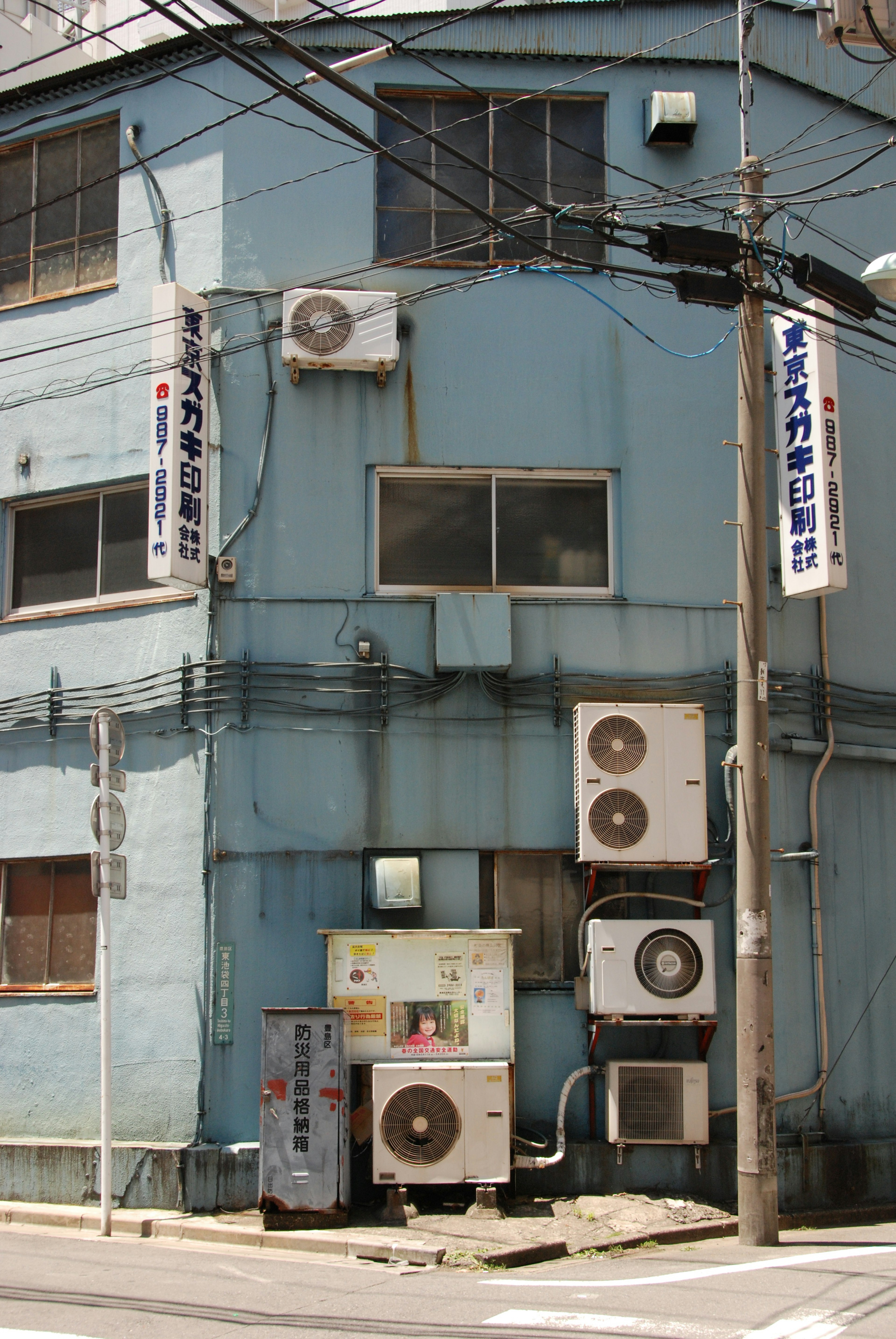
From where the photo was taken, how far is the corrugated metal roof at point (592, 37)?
12297 millimetres

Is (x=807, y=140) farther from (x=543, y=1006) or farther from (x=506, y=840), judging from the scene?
(x=543, y=1006)

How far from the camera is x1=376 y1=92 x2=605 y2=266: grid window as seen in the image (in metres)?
12.3

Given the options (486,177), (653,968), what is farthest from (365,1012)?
(486,177)

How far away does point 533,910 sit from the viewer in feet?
36.8

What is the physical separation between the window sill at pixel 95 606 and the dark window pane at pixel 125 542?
0.15 meters

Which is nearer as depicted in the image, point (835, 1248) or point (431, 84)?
point (835, 1248)

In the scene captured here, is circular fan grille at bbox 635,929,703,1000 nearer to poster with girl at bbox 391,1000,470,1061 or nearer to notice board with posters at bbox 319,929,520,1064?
notice board with posters at bbox 319,929,520,1064

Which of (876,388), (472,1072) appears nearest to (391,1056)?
(472,1072)

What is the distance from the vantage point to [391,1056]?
10414mm

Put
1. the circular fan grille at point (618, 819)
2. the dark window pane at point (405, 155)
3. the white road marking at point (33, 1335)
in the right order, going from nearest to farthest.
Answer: the white road marking at point (33, 1335) → the circular fan grille at point (618, 819) → the dark window pane at point (405, 155)

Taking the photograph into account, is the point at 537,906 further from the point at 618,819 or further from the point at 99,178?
the point at 99,178

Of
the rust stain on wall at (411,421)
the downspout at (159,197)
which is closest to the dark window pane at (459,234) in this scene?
the rust stain on wall at (411,421)

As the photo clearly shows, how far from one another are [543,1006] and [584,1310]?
4.15m

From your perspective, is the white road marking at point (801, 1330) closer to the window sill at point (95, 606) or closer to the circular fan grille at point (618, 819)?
the circular fan grille at point (618, 819)
